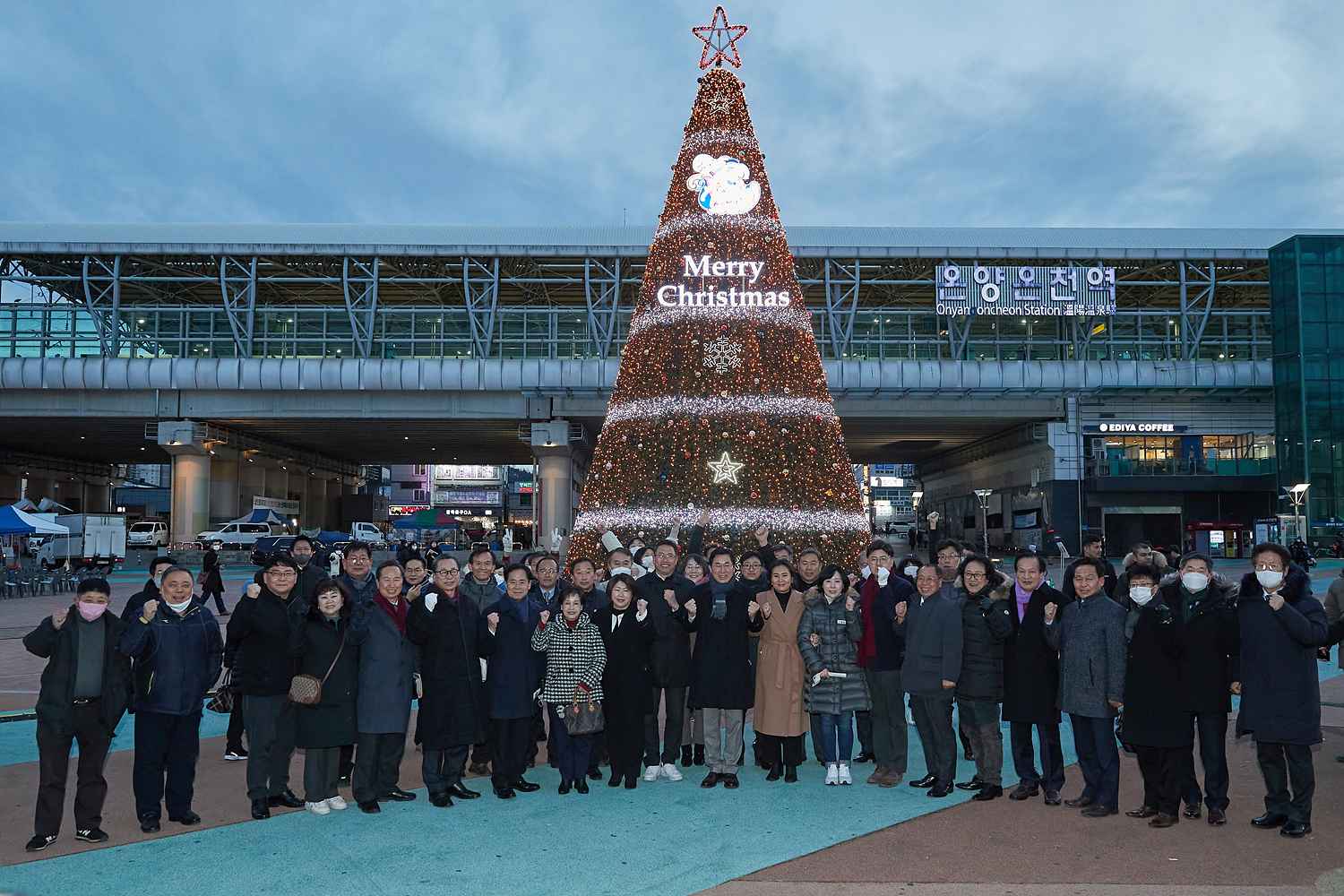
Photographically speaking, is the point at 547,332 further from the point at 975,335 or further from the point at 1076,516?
the point at 1076,516

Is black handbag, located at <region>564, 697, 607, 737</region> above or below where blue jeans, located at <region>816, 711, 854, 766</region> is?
above

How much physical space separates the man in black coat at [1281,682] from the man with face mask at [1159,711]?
372 mm

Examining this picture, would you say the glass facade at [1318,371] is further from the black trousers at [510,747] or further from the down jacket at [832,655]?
the black trousers at [510,747]

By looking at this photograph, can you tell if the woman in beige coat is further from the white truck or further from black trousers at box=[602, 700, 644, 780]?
the white truck

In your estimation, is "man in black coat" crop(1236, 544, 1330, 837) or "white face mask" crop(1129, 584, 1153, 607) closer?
"man in black coat" crop(1236, 544, 1330, 837)

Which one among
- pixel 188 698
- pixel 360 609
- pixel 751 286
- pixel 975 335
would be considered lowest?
pixel 188 698

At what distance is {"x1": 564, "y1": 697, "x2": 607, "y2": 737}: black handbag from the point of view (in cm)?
726

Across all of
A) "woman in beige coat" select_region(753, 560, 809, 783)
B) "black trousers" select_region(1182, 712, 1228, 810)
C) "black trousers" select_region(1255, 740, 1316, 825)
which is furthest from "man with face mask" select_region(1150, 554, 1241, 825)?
"woman in beige coat" select_region(753, 560, 809, 783)

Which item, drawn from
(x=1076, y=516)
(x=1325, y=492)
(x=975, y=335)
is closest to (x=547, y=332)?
(x=975, y=335)

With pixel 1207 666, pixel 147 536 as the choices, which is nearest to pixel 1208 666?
pixel 1207 666

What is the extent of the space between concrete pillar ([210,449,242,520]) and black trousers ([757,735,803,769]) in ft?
149

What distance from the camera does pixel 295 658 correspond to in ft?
22.2

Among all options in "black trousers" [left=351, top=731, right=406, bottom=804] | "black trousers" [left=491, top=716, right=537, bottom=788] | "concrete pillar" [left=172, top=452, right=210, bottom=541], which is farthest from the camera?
"concrete pillar" [left=172, top=452, right=210, bottom=541]

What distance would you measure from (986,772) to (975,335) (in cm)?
4064
